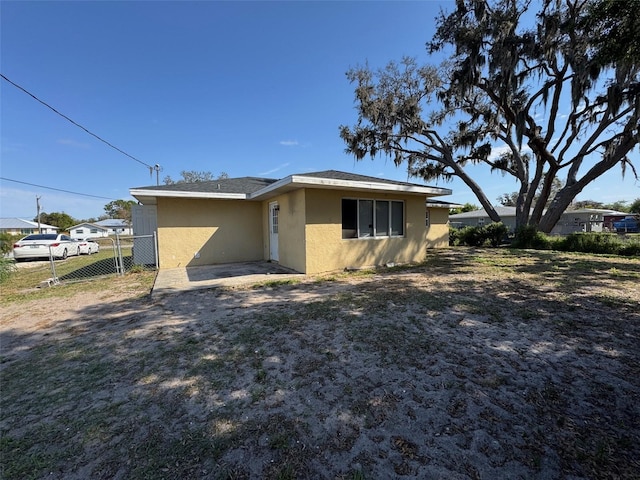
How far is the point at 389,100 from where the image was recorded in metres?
15.0

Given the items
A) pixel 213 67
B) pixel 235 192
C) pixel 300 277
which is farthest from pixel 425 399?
pixel 213 67

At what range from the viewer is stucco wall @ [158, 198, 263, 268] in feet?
29.8

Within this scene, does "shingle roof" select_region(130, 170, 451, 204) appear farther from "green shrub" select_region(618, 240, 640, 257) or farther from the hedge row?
"green shrub" select_region(618, 240, 640, 257)

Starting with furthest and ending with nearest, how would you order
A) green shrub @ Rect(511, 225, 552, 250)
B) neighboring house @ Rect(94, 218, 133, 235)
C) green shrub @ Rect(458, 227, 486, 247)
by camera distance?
green shrub @ Rect(458, 227, 486, 247)
neighboring house @ Rect(94, 218, 133, 235)
green shrub @ Rect(511, 225, 552, 250)

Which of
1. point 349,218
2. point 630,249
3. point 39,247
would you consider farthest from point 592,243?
point 39,247

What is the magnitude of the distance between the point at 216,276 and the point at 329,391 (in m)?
5.90

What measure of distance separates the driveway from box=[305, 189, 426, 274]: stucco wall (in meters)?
0.95

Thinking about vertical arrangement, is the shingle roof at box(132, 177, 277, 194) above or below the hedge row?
above

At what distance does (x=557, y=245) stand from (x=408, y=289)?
37.0 feet

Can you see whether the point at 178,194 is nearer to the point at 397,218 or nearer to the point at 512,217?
the point at 397,218

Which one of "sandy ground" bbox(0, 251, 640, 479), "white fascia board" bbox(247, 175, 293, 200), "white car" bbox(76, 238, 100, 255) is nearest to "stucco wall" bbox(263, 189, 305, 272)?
"white fascia board" bbox(247, 175, 293, 200)

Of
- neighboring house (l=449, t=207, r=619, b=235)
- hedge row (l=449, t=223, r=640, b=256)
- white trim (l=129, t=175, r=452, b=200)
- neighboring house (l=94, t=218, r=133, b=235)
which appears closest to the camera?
white trim (l=129, t=175, r=452, b=200)

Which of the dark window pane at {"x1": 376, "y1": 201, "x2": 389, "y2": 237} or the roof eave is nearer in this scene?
the roof eave

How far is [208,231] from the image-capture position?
9586mm
